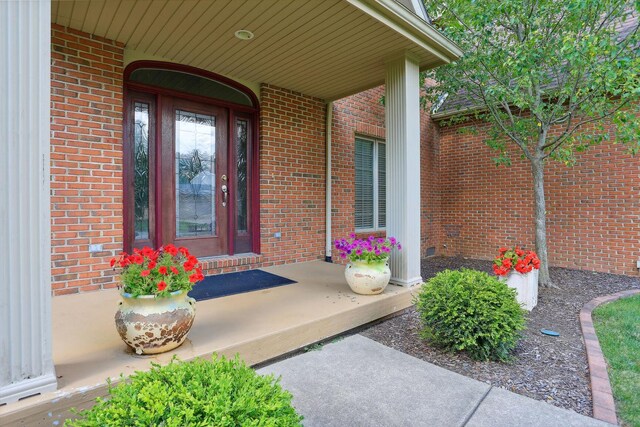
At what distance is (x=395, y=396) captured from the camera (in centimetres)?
205

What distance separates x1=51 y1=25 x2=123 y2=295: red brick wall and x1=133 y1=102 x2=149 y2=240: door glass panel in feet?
0.85

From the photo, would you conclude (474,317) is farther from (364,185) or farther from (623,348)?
(364,185)

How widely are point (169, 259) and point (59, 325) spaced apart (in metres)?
1.15

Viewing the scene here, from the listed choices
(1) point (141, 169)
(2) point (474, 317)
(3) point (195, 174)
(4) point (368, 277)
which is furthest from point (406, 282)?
(1) point (141, 169)

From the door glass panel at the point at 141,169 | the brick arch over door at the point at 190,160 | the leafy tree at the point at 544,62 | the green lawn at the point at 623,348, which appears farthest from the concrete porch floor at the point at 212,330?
the leafy tree at the point at 544,62

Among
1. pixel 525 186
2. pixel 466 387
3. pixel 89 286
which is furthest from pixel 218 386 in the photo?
pixel 525 186

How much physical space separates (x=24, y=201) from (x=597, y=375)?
3.59m

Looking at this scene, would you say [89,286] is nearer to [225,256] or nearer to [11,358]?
[225,256]

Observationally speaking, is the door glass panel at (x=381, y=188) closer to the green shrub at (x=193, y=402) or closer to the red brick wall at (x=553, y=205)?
the red brick wall at (x=553, y=205)

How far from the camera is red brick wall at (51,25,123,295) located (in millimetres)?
3195

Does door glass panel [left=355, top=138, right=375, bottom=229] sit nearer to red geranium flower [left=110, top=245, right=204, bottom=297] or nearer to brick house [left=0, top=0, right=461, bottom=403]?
brick house [left=0, top=0, right=461, bottom=403]

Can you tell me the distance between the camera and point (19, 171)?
5.12 feet

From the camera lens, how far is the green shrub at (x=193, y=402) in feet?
3.26

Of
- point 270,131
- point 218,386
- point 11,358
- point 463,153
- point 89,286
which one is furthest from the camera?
point 463,153
